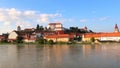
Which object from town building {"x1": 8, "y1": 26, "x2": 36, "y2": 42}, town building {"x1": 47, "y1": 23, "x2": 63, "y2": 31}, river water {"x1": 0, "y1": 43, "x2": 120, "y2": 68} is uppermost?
town building {"x1": 47, "y1": 23, "x2": 63, "y2": 31}

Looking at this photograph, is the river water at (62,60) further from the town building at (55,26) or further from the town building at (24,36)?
the town building at (55,26)

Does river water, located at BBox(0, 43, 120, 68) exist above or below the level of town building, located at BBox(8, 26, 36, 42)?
below

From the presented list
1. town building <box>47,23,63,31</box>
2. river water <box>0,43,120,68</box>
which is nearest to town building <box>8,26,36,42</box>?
town building <box>47,23,63,31</box>

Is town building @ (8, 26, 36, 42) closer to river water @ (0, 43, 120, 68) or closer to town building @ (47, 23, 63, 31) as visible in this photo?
town building @ (47, 23, 63, 31)

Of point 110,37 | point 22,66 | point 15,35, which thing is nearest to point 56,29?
point 15,35

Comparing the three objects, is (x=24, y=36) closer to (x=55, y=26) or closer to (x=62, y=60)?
(x=55, y=26)

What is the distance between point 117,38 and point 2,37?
38336mm

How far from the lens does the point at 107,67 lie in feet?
51.0

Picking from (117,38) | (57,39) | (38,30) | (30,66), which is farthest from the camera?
(38,30)

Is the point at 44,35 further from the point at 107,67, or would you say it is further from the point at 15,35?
the point at 107,67

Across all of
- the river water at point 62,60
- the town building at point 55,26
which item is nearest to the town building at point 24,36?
the town building at point 55,26

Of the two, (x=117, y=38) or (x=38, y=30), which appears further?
(x=38, y=30)

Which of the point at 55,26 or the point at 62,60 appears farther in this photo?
the point at 55,26

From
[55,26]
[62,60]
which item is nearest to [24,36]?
[55,26]
